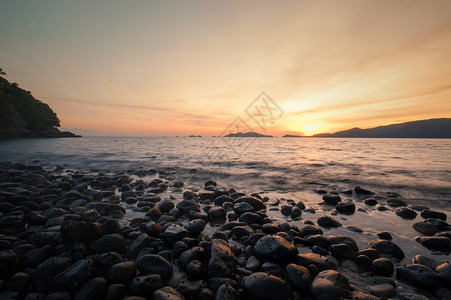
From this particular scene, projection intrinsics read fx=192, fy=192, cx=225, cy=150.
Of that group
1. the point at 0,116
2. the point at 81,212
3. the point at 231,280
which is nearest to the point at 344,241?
the point at 231,280

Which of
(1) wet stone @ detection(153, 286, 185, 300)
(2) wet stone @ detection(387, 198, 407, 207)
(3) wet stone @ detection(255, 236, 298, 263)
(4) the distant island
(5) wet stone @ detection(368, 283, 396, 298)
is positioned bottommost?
(2) wet stone @ detection(387, 198, 407, 207)

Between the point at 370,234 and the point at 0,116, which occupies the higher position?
the point at 0,116

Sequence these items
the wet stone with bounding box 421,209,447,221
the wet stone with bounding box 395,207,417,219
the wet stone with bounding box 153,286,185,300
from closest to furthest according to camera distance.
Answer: the wet stone with bounding box 153,286,185,300, the wet stone with bounding box 421,209,447,221, the wet stone with bounding box 395,207,417,219

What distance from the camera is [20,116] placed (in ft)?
225

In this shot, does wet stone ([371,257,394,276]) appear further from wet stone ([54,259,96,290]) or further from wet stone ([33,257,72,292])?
wet stone ([33,257,72,292])

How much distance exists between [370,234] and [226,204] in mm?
3617

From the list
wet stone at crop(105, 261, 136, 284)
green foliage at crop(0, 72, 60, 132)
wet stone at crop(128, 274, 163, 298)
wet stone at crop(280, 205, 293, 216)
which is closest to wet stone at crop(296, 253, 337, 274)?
wet stone at crop(128, 274, 163, 298)

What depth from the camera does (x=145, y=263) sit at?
295cm

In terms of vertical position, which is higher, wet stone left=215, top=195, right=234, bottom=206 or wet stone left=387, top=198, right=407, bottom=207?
wet stone left=215, top=195, right=234, bottom=206

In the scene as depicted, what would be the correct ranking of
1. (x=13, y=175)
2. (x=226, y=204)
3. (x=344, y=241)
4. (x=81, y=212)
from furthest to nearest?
(x=13, y=175) → (x=226, y=204) → (x=81, y=212) → (x=344, y=241)

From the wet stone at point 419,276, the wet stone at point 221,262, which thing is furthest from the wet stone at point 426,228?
the wet stone at point 221,262

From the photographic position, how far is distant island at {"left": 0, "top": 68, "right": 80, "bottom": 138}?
54.8 m

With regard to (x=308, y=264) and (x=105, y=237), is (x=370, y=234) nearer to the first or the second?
(x=308, y=264)

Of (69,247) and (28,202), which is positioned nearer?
(69,247)
